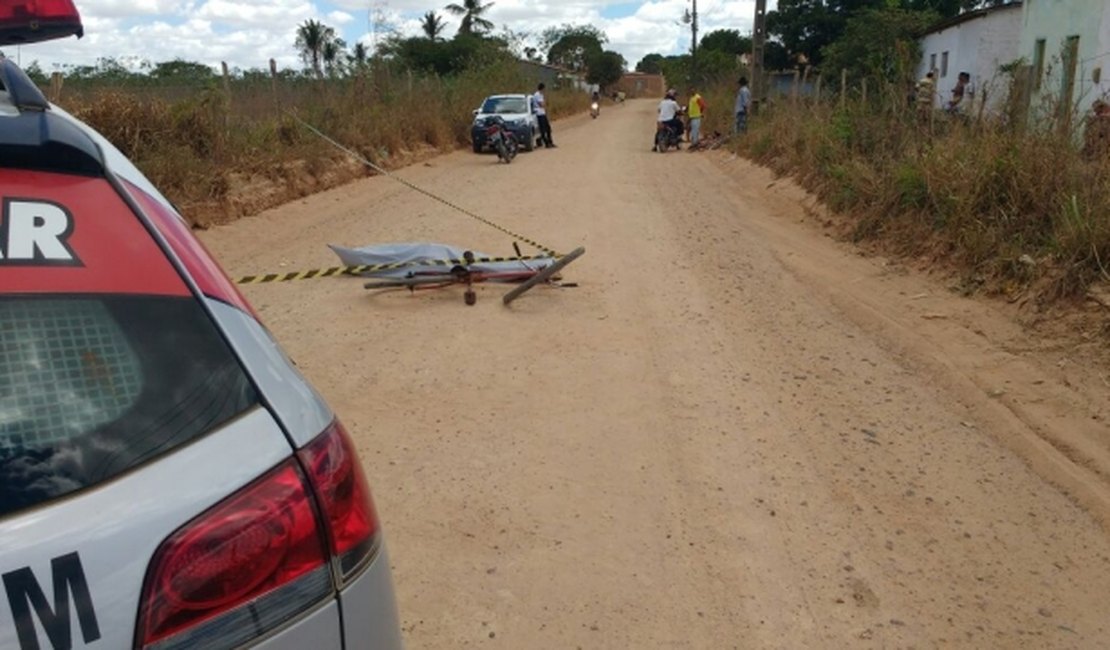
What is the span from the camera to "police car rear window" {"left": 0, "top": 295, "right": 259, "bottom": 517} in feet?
4.46

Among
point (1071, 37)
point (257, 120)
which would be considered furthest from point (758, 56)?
point (257, 120)

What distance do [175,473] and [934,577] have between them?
295cm

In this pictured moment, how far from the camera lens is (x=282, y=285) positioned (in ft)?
25.4

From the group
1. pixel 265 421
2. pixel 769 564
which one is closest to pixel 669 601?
pixel 769 564

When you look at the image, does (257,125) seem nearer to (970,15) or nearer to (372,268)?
(372,268)

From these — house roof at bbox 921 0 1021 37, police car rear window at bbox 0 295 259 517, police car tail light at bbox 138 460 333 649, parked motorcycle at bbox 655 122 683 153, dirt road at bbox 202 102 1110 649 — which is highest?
house roof at bbox 921 0 1021 37

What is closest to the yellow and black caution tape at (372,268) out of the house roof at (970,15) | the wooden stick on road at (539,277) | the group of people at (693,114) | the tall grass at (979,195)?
the wooden stick on road at (539,277)

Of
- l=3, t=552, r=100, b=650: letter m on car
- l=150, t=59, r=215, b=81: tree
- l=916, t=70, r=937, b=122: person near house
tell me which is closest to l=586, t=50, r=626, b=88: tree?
l=150, t=59, r=215, b=81: tree

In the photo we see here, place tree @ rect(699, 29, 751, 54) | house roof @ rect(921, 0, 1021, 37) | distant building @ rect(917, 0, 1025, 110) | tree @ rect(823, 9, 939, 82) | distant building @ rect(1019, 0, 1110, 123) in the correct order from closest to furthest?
distant building @ rect(1019, 0, 1110, 123), house roof @ rect(921, 0, 1021, 37), distant building @ rect(917, 0, 1025, 110), tree @ rect(823, 9, 939, 82), tree @ rect(699, 29, 751, 54)

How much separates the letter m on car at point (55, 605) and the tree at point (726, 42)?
84943mm

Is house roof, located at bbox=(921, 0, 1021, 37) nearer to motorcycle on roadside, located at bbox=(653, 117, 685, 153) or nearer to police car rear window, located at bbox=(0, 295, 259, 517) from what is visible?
motorcycle on roadside, located at bbox=(653, 117, 685, 153)

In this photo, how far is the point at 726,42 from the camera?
291 ft

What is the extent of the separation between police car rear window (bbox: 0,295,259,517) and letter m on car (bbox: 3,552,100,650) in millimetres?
111

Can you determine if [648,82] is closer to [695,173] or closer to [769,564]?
[695,173]
